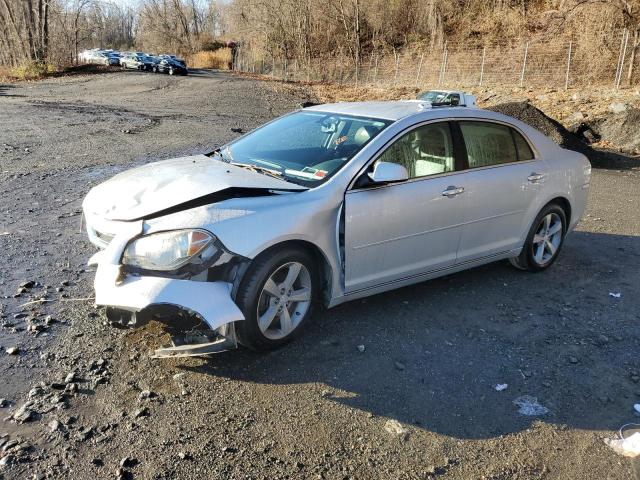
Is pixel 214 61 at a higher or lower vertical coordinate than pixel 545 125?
higher

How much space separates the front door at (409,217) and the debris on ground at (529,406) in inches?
52.9

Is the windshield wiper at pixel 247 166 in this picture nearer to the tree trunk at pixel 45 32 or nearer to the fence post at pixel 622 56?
the fence post at pixel 622 56

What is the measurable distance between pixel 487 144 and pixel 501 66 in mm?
29179

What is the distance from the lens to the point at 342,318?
4613 millimetres

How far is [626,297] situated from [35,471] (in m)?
4.97

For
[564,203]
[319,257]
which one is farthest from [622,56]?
[319,257]

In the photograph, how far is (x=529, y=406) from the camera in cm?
360

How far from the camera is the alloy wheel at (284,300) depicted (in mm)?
3869

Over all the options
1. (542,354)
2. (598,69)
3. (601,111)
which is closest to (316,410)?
(542,354)

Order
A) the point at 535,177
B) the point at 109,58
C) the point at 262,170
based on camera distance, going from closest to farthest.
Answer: the point at 262,170
the point at 535,177
the point at 109,58

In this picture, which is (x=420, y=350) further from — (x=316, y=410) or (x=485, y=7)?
(x=485, y=7)

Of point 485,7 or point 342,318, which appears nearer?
point 342,318

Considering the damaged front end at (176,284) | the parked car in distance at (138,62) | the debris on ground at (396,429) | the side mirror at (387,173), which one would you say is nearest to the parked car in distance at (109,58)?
the parked car in distance at (138,62)

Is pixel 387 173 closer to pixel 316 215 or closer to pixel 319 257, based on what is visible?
pixel 316 215
